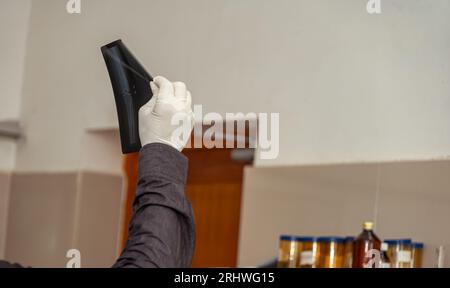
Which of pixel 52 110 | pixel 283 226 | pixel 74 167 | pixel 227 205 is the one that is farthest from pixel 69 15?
pixel 283 226

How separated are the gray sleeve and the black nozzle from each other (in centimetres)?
12

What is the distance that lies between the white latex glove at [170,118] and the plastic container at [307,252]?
3.48 feet

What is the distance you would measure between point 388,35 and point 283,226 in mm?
556

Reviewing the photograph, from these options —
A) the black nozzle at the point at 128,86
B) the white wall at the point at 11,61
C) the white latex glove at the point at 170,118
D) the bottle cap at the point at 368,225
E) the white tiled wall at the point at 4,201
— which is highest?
the white wall at the point at 11,61

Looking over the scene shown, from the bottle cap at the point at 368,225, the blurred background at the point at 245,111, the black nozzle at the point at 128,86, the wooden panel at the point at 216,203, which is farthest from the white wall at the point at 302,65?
the black nozzle at the point at 128,86

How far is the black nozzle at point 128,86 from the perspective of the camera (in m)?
0.77

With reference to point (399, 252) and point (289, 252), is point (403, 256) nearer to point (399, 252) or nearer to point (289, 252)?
point (399, 252)

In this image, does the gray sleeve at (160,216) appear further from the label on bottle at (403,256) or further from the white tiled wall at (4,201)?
the white tiled wall at (4,201)

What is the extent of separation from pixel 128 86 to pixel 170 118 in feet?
0.30

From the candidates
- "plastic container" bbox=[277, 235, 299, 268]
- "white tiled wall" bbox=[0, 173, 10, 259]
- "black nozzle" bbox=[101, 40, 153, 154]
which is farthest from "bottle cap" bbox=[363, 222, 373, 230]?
"white tiled wall" bbox=[0, 173, 10, 259]

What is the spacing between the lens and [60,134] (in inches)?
111

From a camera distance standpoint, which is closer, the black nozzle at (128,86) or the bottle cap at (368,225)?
the black nozzle at (128,86)

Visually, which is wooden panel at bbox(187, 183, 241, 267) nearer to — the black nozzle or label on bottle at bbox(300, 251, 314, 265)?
label on bottle at bbox(300, 251, 314, 265)

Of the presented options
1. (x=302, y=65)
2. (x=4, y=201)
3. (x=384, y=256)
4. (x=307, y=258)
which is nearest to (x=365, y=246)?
(x=384, y=256)
